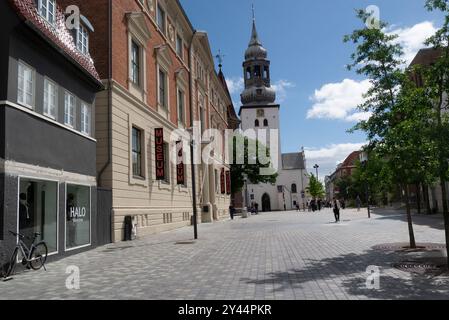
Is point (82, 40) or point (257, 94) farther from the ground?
point (257, 94)

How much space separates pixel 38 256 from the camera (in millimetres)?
10602

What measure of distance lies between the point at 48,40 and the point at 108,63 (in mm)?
6148

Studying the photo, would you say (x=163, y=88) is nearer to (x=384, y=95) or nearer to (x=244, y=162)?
(x=384, y=95)

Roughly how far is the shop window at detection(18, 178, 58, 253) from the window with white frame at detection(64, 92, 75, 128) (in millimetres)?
2209

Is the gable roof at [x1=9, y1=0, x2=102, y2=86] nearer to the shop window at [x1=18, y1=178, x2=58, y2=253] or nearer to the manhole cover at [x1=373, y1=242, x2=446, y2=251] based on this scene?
the shop window at [x1=18, y1=178, x2=58, y2=253]

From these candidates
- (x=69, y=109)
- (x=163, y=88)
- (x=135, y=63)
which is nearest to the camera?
(x=69, y=109)

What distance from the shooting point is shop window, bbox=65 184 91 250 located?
43.1ft

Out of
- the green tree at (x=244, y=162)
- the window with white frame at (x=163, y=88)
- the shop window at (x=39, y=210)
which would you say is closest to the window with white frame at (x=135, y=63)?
the window with white frame at (x=163, y=88)

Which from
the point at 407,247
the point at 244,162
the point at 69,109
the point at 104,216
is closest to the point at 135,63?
the point at 69,109

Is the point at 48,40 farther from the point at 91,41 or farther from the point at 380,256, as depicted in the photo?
the point at 380,256

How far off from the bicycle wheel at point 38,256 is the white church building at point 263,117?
74.9 m

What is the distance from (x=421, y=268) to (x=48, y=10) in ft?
39.5

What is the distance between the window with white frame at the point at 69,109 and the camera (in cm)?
1320

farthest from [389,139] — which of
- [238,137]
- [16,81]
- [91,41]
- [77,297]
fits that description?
[238,137]
